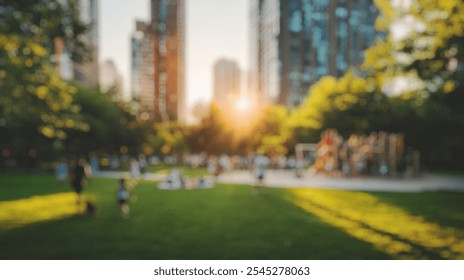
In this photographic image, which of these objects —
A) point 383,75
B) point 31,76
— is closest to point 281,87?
point 383,75

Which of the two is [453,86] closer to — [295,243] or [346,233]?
[346,233]

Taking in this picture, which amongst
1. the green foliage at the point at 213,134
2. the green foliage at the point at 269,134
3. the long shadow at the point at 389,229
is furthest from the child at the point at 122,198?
the green foliage at the point at 269,134

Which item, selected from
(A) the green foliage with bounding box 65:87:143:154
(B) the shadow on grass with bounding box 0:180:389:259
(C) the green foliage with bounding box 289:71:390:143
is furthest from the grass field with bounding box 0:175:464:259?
(C) the green foliage with bounding box 289:71:390:143

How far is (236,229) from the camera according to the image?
25.9 ft

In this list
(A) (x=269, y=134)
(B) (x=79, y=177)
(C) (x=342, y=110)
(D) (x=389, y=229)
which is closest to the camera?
(D) (x=389, y=229)

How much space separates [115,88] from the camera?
3600cm

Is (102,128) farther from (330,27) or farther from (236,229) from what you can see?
(236,229)

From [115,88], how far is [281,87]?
21304mm

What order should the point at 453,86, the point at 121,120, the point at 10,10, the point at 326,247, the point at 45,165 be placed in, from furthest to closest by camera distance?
the point at 121,120 → the point at 45,165 → the point at 453,86 → the point at 10,10 → the point at 326,247

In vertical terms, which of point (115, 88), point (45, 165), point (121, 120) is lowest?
point (45, 165)

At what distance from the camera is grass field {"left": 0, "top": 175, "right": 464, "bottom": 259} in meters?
6.42

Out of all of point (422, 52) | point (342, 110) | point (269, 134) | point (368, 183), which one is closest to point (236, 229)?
point (422, 52)

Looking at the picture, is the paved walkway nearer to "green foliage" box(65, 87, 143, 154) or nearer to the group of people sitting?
the group of people sitting
